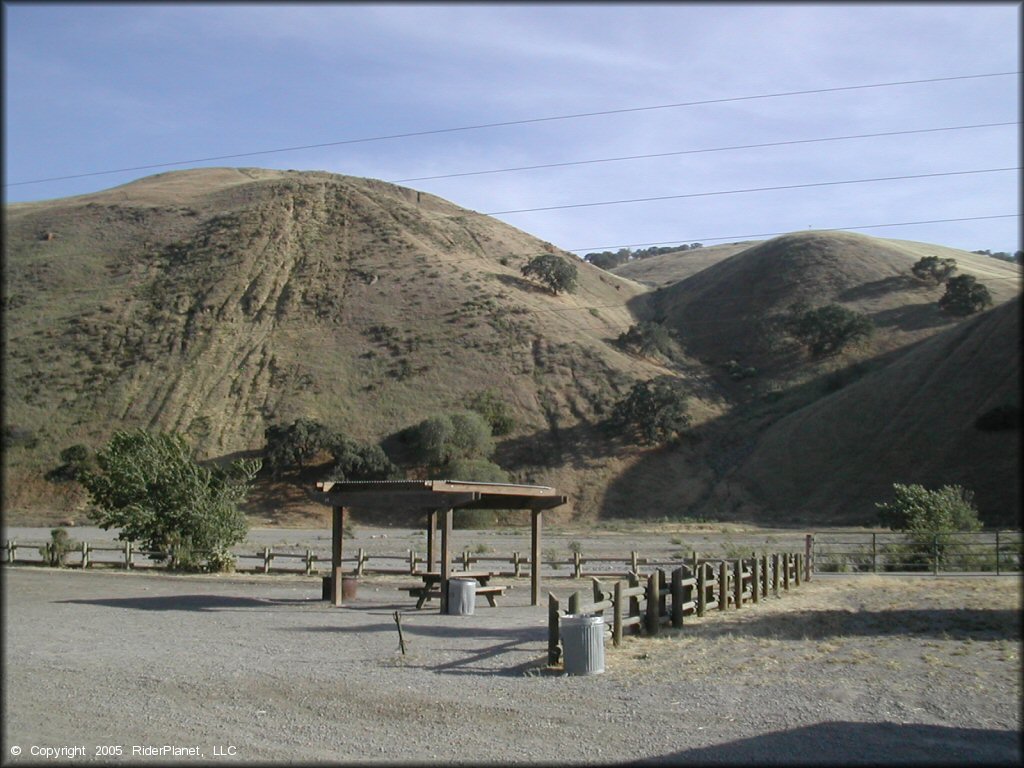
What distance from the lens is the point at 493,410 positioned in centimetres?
6178

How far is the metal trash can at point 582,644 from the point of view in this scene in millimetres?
11586

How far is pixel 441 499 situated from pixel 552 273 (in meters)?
63.1

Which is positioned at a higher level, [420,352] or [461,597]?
[420,352]

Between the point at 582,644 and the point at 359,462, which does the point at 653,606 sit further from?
the point at 359,462

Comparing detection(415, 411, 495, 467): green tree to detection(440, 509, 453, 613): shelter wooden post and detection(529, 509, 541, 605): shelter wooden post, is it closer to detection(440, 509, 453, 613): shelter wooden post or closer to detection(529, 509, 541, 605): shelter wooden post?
detection(529, 509, 541, 605): shelter wooden post

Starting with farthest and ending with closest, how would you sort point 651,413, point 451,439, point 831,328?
point 831,328 < point 651,413 < point 451,439

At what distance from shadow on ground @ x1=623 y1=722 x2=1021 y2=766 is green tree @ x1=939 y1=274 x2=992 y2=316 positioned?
68742 mm

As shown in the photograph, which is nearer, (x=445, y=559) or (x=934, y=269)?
(x=445, y=559)

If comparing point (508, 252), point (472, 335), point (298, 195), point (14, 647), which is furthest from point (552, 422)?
point (14, 647)

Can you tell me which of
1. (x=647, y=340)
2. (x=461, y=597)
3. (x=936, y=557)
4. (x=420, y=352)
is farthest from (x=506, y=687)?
(x=647, y=340)

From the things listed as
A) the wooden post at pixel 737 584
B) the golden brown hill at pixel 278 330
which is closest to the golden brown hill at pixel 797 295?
the golden brown hill at pixel 278 330

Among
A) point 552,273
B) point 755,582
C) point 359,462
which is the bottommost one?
point 755,582

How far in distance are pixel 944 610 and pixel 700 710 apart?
9903 millimetres

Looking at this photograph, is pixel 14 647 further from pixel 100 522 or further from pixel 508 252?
pixel 508 252
